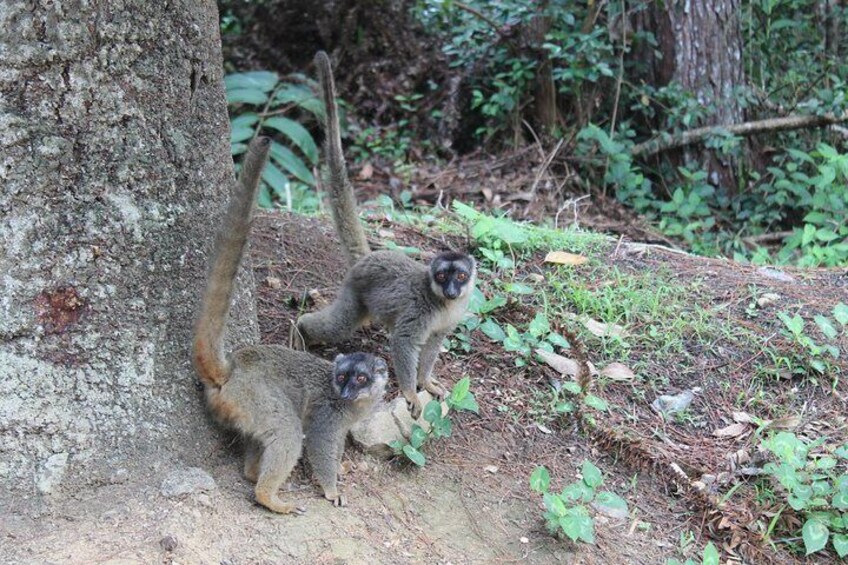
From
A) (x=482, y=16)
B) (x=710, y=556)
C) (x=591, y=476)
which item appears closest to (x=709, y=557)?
(x=710, y=556)

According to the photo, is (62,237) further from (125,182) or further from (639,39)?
(639,39)

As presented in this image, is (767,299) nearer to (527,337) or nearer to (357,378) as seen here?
(527,337)

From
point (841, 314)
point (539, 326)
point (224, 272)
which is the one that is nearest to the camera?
point (224, 272)

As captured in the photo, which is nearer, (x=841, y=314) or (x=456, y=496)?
(x=456, y=496)

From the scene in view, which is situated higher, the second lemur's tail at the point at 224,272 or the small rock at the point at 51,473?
the second lemur's tail at the point at 224,272

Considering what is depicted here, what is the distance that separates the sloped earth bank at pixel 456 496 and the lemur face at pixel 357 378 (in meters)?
0.39

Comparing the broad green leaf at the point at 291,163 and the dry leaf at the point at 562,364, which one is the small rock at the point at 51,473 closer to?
the dry leaf at the point at 562,364

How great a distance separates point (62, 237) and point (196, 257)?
565 millimetres

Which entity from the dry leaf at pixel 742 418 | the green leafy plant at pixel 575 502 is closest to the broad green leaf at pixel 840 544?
the dry leaf at pixel 742 418

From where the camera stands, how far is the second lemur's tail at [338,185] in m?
4.55

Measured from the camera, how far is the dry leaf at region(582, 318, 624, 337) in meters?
5.04

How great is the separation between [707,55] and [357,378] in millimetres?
6944

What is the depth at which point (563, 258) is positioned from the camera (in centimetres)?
582

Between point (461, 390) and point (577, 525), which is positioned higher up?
point (461, 390)
